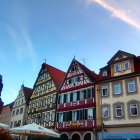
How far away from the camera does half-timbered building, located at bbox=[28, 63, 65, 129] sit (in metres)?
37.5

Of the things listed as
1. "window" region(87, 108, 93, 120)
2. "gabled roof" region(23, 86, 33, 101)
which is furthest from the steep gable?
"gabled roof" region(23, 86, 33, 101)

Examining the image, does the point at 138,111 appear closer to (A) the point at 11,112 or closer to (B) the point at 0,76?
(B) the point at 0,76

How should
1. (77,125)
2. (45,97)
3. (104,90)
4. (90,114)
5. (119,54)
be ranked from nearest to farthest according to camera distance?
(119,54) → (104,90) → (90,114) → (77,125) → (45,97)

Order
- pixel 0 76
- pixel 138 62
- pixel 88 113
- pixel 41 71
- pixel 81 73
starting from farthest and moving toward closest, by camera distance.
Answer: pixel 41 71, pixel 81 73, pixel 88 113, pixel 138 62, pixel 0 76

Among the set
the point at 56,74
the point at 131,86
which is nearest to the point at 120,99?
the point at 131,86

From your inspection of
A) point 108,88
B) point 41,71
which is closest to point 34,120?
point 41,71

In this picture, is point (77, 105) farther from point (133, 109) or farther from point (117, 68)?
point (133, 109)

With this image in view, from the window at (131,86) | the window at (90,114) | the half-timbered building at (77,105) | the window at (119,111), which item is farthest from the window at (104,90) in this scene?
the window at (131,86)

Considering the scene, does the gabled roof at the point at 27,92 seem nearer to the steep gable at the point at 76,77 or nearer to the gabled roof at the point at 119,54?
the steep gable at the point at 76,77

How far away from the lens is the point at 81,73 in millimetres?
34375

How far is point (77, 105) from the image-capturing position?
3253 centimetres

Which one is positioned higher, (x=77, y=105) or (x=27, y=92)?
(x=27, y=92)

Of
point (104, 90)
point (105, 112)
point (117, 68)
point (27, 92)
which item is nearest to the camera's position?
point (105, 112)

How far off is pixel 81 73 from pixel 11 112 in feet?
86.5
